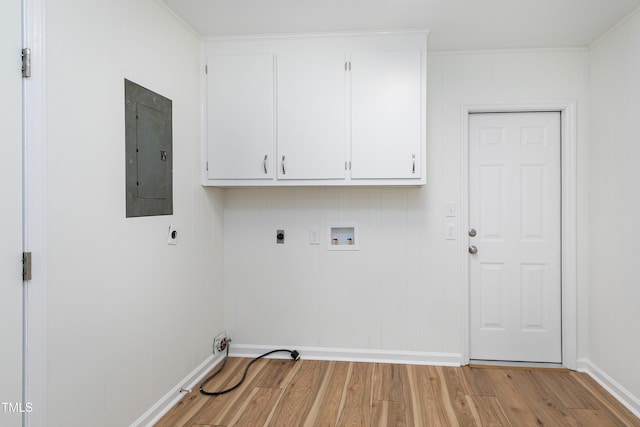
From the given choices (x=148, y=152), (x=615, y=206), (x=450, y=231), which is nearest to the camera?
(x=148, y=152)

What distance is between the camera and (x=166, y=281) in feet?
6.96

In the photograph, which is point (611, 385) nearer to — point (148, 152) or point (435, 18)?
point (435, 18)

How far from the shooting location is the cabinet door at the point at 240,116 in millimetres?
2518

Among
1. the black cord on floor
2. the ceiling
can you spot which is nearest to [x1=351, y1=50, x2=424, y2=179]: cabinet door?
the ceiling

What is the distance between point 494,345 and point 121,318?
265 cm

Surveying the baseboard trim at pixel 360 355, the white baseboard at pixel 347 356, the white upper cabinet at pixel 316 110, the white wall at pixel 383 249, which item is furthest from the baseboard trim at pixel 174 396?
the white upper cabinet at pixel 316 110

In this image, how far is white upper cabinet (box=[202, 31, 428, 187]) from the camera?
241 cm

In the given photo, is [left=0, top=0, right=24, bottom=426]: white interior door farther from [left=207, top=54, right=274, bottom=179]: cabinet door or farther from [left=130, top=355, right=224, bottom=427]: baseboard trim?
[left=207, top=54, right=274, bottom=179]: cabinet door

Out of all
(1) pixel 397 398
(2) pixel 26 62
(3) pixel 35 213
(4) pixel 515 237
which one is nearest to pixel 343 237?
(1) pixel 397 398

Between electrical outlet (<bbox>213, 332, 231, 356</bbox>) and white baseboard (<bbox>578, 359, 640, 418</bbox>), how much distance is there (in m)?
2.75

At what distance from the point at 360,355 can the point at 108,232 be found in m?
2.05

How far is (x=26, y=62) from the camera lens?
130 cm

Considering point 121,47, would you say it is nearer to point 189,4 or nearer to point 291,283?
point 189,4

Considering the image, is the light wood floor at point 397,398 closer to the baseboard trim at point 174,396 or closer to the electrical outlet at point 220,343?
the baseboard trim at point 174,396
